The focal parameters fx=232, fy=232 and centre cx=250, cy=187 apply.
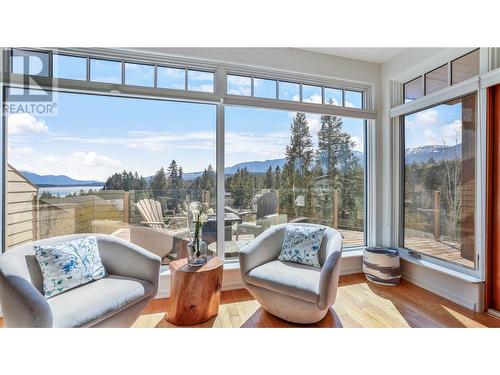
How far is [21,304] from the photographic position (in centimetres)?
→ 126

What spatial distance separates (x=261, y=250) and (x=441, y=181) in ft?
7.11

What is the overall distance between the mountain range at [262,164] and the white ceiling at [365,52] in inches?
48.2

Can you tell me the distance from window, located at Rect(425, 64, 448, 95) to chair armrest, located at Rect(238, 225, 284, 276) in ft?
7.81

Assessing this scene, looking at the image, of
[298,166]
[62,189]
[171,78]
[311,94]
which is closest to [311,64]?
[311,94]

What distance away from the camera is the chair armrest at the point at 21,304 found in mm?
1232

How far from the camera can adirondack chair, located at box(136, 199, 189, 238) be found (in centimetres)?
250

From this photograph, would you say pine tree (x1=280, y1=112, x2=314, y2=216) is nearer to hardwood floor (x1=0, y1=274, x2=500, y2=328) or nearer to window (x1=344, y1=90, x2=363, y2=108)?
window (x1=344, y1=90, x2=363, y2=108)

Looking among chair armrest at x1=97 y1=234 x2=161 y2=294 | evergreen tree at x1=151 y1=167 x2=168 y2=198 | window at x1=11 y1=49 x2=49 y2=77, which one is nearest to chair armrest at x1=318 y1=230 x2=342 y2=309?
chair armrest at x1=97 y1=234 x2=161 y2=294

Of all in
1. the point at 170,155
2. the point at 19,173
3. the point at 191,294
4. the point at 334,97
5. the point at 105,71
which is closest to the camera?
the point at 191,294

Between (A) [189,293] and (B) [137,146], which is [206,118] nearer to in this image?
(B) [137,146]

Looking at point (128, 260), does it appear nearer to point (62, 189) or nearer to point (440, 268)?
point (62, 189)

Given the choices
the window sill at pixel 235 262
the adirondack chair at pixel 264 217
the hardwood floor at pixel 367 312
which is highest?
the adirondack chair at pixel 264 217

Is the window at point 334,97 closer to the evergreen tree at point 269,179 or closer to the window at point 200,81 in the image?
the evergreen tree at point 269,179

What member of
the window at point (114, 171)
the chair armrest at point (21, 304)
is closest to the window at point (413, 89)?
the window at point (114, 171)
